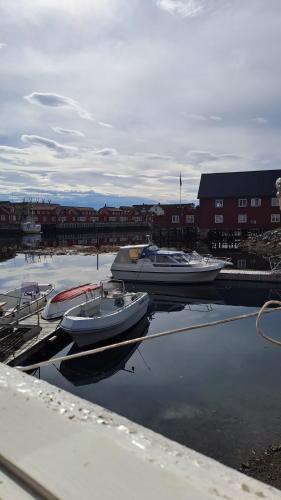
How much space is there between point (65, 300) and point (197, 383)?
258 inches

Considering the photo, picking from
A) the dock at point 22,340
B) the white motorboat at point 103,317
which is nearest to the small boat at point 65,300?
the white motorboat at point 103,317

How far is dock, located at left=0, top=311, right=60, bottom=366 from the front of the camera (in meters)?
10.1

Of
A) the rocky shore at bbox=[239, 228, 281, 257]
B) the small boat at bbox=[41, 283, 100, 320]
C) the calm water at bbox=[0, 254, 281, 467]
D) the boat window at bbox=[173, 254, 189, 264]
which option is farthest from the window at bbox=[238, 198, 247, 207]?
the small boat at bbox=[41, 283, 100, 320]

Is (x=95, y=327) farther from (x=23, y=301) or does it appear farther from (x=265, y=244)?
(x=265, y=244)

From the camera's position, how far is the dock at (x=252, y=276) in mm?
22828

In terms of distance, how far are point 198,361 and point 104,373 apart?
2685mm

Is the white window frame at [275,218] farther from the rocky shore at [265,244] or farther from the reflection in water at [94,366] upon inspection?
the reflection in water at [94,366]

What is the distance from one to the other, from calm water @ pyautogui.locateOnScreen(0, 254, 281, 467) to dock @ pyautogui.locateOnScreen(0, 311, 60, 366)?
0.78m

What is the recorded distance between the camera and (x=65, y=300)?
14164 mm

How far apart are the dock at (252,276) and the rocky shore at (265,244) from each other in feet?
51.6

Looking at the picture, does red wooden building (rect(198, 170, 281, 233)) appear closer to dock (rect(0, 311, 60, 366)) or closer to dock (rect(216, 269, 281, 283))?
dock (rect(216, 269, 281, 283))

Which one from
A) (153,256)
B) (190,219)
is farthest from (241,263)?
(190,219)

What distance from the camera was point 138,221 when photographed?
104 metres

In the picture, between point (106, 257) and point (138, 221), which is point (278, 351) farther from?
point (138, 221)
